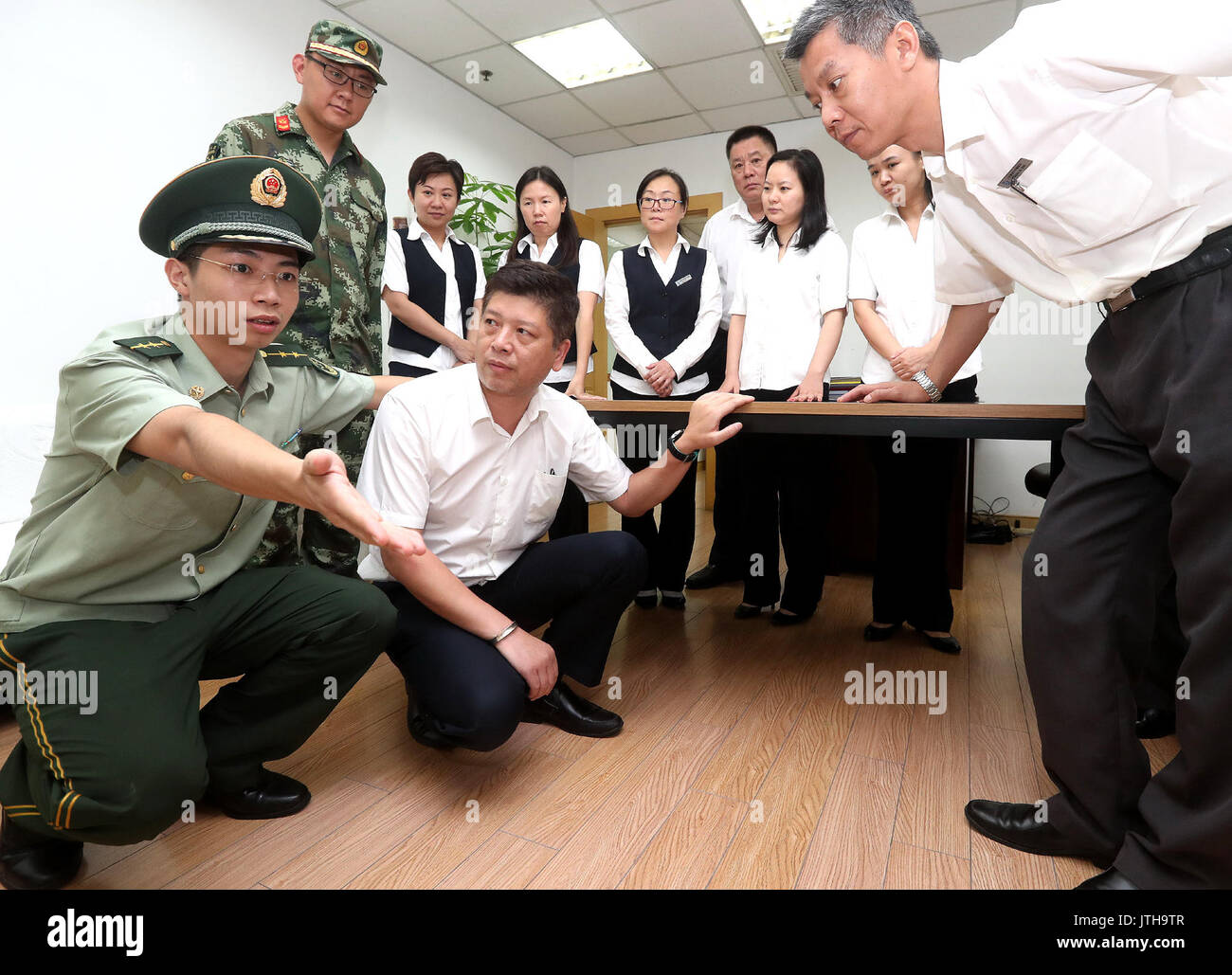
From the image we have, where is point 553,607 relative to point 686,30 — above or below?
below

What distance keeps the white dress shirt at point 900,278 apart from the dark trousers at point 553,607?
3.69 ft

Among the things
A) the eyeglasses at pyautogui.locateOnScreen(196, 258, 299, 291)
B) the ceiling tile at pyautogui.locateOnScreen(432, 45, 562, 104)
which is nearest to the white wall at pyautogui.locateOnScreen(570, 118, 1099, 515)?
the ceiling tile at pyautogui.locateOnScreen(432, 45, 562, 104)

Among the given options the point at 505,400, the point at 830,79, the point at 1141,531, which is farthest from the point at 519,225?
the point at 1141,531

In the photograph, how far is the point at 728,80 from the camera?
4.49 m

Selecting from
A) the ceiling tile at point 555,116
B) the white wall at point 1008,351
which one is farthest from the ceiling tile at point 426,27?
the white wall at point 1008,351

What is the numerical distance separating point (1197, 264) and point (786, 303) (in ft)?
4.72

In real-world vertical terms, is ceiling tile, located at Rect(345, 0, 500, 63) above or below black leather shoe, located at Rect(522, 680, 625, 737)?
above

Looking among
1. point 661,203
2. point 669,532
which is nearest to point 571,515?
point 669,532

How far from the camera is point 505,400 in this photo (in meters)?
1.46

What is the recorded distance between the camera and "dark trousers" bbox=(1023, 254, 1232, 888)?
0.85 meters

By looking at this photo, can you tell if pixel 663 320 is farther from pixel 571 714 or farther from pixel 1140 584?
pixel 1140 584

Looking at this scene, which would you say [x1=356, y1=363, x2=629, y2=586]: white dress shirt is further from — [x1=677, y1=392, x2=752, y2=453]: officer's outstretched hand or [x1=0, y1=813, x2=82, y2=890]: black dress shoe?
[x1=0, y1=813, x2=82, y2=890]: black dress shoe

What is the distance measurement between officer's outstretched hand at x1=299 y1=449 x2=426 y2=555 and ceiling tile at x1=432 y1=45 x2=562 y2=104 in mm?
4178

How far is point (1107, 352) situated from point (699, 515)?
3552mm
